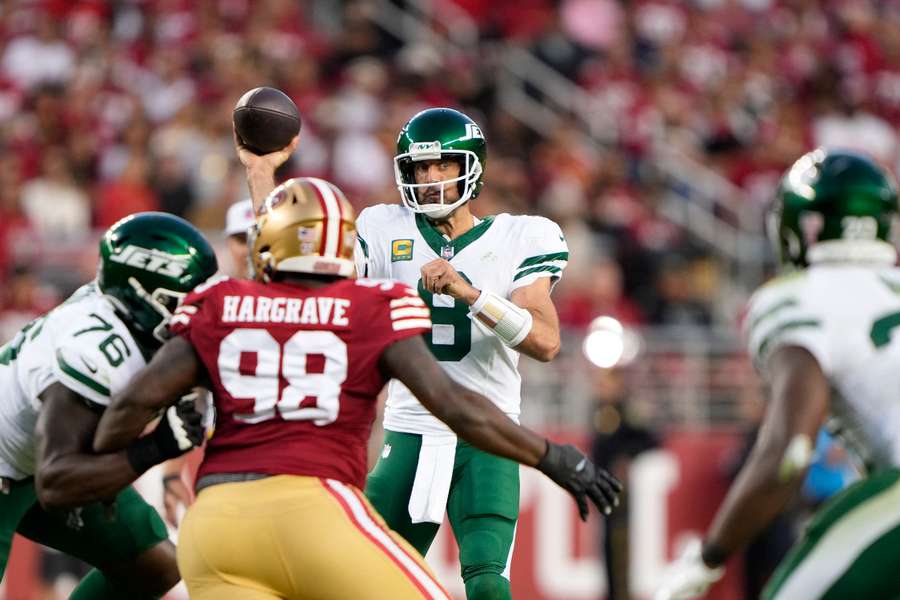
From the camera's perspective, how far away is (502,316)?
5.43 metres

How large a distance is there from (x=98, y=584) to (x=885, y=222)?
316 cm

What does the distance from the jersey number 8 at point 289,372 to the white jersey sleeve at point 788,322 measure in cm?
111

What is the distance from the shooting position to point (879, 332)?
4066mm

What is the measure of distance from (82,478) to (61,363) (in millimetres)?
413

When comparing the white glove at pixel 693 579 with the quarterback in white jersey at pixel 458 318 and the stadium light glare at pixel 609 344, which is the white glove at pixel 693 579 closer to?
the quarterback in white jersey at pixel 458 318

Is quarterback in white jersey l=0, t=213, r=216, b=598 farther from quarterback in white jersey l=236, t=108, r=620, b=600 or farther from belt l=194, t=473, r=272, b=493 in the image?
quarterback in white jersey l=236, t=108, r=620, b=600

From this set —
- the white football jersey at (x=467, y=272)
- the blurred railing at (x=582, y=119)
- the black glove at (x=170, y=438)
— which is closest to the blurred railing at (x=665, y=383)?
the blurred railing at (x=582, y=119)

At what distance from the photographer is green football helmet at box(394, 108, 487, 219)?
19.1 feet

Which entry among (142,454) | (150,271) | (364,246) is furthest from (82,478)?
(364,246)

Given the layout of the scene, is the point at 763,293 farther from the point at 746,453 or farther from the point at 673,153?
the point at 673,153

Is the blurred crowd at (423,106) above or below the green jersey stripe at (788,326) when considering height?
below

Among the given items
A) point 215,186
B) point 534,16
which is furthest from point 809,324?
point 534,16

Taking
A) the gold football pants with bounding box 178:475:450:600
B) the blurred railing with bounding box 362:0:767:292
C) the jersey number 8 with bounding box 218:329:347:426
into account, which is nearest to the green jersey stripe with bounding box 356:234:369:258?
the jersey number 8 with bounding box 218:329:347:426

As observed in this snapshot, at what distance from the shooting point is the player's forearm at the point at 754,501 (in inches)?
156
